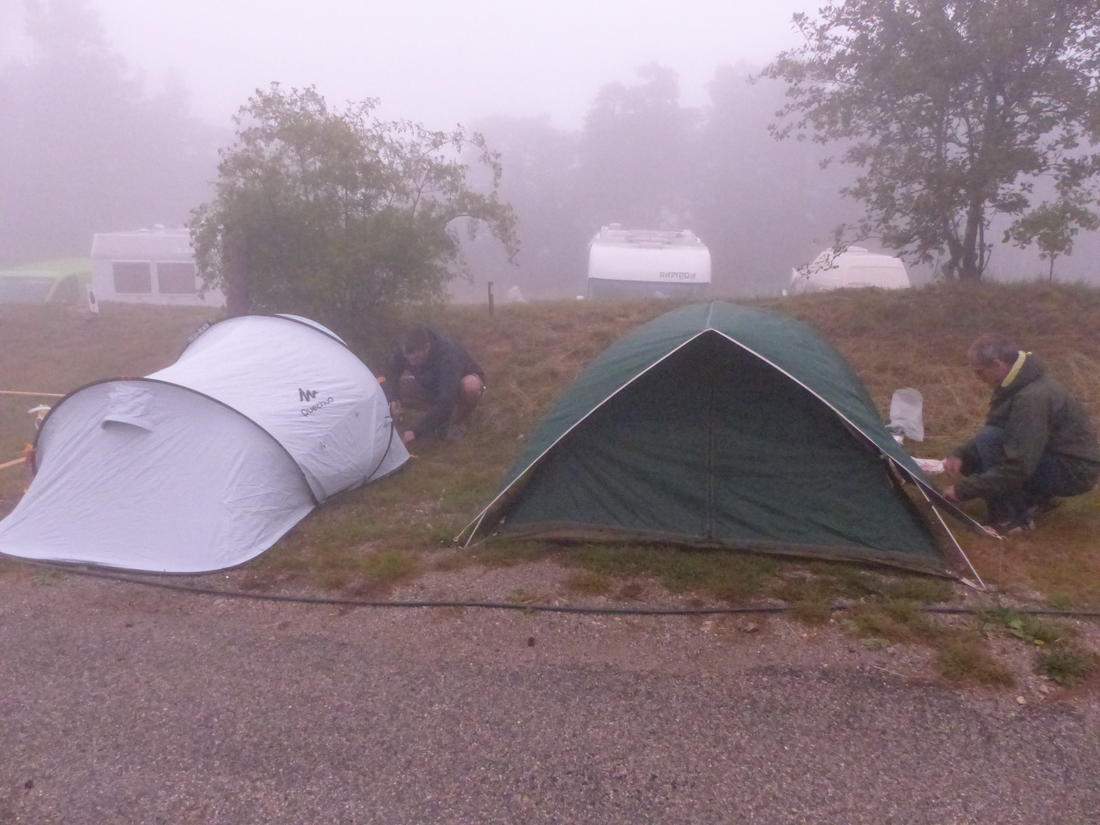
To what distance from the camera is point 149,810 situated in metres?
3.58

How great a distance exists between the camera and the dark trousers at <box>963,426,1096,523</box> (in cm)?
590

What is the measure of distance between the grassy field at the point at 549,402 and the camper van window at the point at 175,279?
3.03m

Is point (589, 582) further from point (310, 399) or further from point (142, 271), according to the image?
point (142, 271)

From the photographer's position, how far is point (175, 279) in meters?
19.5

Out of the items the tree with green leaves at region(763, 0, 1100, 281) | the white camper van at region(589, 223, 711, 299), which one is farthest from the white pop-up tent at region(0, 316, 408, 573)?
the white camper van at region(589, 223, 711, 299)

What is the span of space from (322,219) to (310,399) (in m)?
4.34

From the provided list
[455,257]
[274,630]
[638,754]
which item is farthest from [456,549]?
[455,257]

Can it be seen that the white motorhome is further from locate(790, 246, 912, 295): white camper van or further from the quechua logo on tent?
the quechua logo on tent

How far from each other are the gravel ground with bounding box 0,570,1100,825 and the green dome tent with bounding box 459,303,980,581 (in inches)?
39.8

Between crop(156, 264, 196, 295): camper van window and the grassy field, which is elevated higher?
crop(156, 264, 196, 295): camper van window

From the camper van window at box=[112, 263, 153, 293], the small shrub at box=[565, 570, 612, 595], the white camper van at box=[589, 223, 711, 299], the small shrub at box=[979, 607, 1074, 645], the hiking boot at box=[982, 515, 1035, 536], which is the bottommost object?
the small shrub at box=[565, 570, 612, 595]

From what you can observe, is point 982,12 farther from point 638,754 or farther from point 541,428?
point 638,754

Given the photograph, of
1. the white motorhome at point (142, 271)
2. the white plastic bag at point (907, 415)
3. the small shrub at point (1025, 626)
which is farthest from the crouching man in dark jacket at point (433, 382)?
the white motorhome at point (142, 271)

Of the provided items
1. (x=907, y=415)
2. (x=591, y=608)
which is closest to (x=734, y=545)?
(x=591, y=608)
